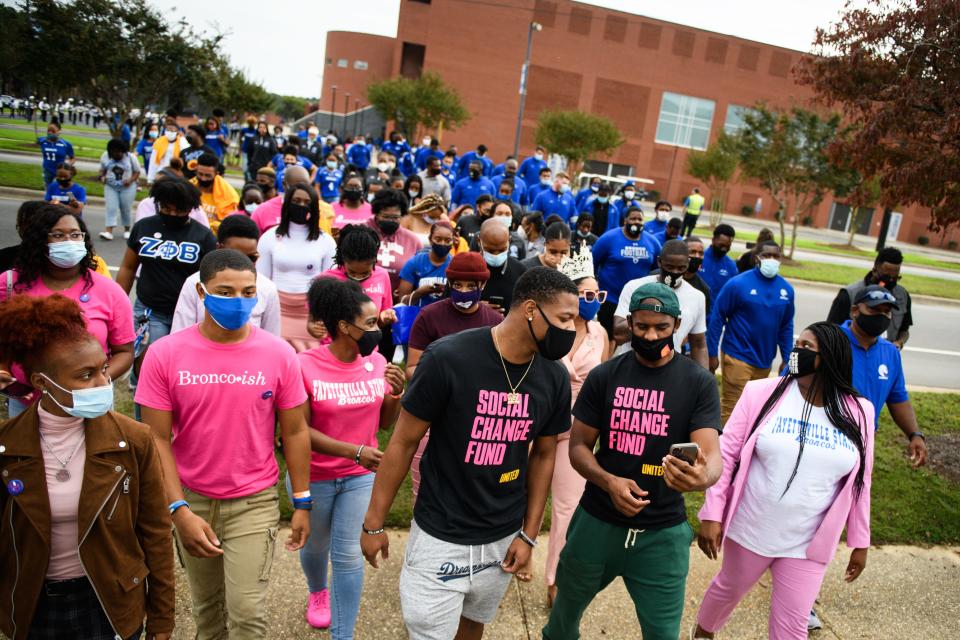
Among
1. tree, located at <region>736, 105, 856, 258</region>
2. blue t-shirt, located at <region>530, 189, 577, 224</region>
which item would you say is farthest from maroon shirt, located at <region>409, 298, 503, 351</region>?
tree, located at <region>736, 105, 856, 258</region>

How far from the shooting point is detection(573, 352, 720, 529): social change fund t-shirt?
3303 millimetres

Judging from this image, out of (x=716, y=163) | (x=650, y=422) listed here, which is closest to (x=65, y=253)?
(x=650, y=422)

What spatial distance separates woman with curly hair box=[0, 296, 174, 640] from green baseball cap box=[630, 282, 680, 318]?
2244 millimetres

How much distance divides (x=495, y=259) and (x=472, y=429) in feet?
8.17

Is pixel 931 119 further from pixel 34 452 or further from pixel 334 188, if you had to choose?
pixel 334 188

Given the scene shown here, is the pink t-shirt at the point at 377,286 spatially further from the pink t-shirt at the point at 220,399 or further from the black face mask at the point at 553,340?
the black face mask at the point at 553,340

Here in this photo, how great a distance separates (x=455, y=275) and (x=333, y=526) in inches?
61.5

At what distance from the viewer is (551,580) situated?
439 cm

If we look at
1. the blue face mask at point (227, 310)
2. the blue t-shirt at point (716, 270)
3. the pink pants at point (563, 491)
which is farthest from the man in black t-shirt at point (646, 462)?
the blue t-shirt at point (716, 270)

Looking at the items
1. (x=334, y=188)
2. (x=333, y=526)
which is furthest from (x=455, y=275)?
(x=334, y=188)

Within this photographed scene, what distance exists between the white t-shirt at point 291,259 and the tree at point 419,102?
36.7m

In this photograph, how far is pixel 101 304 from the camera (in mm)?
3936

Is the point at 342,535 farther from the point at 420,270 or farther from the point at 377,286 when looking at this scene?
the point at 420,270

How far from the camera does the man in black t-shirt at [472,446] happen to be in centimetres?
285
